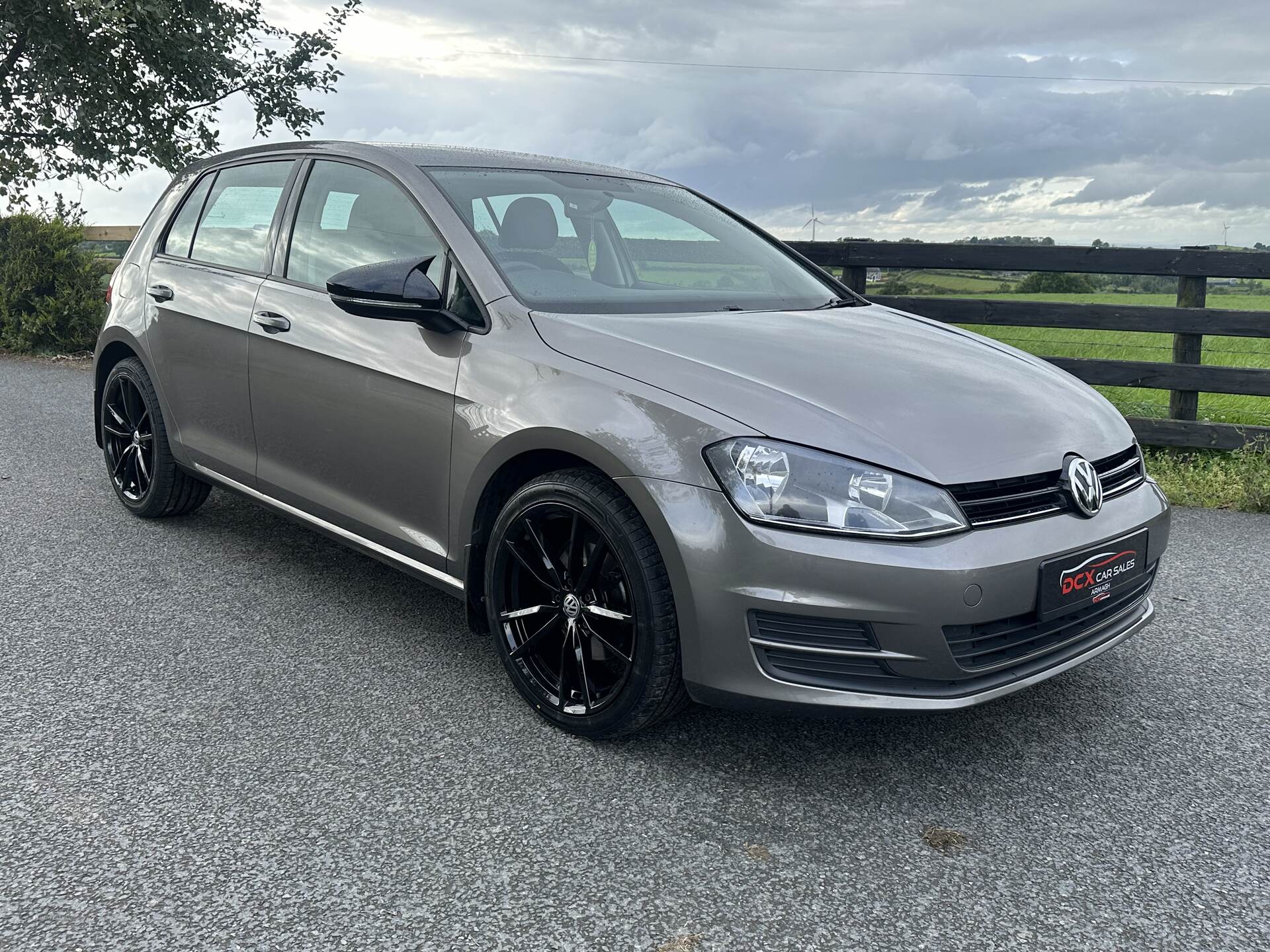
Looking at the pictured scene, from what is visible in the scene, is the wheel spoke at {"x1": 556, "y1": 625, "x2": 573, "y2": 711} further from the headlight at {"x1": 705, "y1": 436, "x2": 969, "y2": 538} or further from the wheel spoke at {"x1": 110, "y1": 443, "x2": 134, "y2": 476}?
the wheel spoke at {"x1": 110, "y1": 443, "x2": 134, "y2": 476}

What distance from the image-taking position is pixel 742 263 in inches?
162

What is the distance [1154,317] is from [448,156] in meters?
5.14

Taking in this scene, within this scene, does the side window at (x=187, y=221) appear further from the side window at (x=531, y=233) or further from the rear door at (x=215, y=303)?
the side window at (x=531, y=233)

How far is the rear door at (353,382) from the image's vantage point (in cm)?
338

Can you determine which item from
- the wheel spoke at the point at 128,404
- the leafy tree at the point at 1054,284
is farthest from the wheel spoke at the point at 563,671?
the leafy tree at the point at 1054,284

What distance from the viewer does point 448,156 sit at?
3889 millimetres

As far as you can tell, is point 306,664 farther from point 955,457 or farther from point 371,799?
point 955,457

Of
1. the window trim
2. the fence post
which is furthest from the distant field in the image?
the window trim

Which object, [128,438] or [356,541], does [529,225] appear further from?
[128,438]

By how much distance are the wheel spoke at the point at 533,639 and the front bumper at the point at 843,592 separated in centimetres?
50

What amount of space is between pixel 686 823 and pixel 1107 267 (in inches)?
229

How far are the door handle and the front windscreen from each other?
79 cm

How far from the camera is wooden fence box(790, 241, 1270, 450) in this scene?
22.7 ft

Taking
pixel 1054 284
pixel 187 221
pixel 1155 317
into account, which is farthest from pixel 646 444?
pixel 1054 284
